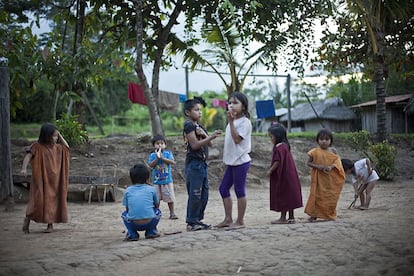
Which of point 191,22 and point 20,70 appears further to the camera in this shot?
point 191,22

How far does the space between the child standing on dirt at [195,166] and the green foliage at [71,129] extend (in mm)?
7847

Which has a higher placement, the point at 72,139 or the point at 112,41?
the point at 112,41

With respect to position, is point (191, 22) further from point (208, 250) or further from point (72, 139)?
point (208, 250)

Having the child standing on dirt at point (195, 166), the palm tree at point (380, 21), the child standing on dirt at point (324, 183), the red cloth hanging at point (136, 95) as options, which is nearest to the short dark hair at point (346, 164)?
the child standing on dirt at point (324, 183)

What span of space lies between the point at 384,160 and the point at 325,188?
7591 millimetres

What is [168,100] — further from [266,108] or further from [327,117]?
[327,117]

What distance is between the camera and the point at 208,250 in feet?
14.6

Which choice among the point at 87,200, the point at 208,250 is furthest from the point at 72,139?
the point at 208,250

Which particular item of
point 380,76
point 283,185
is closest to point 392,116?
point 380,76

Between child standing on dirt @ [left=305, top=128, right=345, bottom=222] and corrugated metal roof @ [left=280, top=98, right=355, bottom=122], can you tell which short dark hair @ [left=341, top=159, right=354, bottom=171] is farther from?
corrugated metal roof @ [left=280, top=98, right=355, bottom=122]

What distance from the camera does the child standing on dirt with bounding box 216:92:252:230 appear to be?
17.6ft

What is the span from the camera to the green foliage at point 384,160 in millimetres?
13047

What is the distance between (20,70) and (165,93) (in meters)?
9.36

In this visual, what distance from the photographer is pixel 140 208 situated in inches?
202
